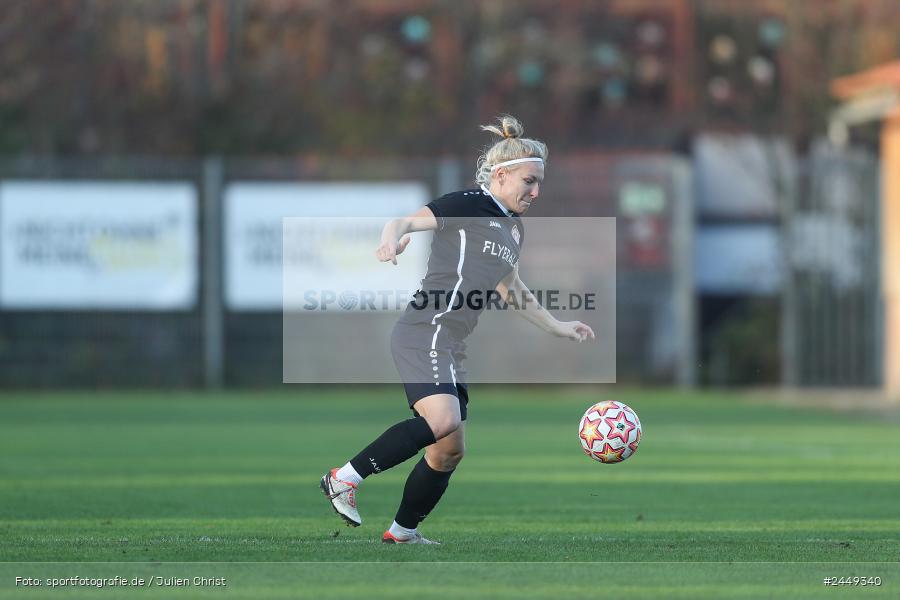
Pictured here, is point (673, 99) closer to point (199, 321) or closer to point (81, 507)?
point (199, 321)

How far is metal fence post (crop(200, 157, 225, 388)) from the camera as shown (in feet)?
88.4

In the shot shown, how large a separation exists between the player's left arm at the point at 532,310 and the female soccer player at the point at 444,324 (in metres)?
0.13

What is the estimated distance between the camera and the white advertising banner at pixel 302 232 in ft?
86.4

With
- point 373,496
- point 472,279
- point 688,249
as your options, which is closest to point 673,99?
point 688,249

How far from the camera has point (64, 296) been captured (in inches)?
1049

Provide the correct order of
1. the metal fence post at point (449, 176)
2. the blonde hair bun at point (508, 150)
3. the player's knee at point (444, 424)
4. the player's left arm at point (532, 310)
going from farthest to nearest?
the metal fence post at point (449, 176), the player's left arm at point (532, 310), the blonde hair bun at point (508, 150), the player's knee at point (444, 424)

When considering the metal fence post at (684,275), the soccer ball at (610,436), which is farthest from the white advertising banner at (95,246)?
the soccer ball at (610,436)

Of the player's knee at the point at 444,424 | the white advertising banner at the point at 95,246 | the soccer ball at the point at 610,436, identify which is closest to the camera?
the player's knee at the point at 444,424

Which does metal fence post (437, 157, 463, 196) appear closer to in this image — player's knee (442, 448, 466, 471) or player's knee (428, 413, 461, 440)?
player's knee (442, 448, 466, 471)

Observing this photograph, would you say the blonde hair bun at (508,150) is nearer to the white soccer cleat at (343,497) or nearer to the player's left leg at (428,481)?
the player's left leg at (428,481)

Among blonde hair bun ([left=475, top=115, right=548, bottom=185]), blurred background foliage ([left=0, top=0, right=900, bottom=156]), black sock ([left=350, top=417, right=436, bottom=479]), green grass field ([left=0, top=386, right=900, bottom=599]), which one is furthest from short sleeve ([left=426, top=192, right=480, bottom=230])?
blurred background foliage ([left=0, top=0, right=900, bottom=156])

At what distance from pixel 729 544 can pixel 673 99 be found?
2923cm

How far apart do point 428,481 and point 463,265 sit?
111 centimetres

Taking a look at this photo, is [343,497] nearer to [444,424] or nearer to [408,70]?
[444,424]
